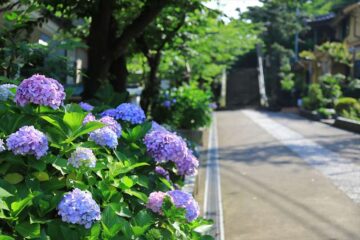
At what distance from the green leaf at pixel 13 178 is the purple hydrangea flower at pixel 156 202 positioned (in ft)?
2.29

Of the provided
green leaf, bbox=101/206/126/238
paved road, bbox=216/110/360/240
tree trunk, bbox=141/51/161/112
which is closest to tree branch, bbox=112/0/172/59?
paved road, bbox=216/110/360/240

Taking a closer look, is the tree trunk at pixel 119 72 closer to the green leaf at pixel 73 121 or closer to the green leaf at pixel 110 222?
the green leaf at pixel 73 121

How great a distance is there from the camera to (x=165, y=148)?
10.3 ft

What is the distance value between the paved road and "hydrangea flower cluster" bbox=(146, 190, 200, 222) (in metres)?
2.90

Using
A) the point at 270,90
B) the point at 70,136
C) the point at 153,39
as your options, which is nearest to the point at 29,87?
the point at 70,136

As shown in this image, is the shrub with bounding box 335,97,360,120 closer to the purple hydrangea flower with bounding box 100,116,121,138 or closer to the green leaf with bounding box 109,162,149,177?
the purple hydrangea flower with bounding box 100,116,121,138

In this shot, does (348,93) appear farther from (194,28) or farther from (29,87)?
(29,87)

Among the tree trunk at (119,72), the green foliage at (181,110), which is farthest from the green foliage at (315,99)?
the tree trunk at (119,72)

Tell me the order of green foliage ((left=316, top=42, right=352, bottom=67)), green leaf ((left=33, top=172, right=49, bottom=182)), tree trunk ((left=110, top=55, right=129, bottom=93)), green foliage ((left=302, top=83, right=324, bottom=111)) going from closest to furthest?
1. green leaf ((left=33, top=172, right=49, bottom=182))
2. tree trunk ((left=110, top=55, right=129, bottom=93))
3. green foliage ((left=302, top=83, right=324, bottom=111))
4. green foliage ((left=316, top=42, right=352, bottom=67))

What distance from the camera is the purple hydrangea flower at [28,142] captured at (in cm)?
251

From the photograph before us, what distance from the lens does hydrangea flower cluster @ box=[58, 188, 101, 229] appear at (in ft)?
7.67

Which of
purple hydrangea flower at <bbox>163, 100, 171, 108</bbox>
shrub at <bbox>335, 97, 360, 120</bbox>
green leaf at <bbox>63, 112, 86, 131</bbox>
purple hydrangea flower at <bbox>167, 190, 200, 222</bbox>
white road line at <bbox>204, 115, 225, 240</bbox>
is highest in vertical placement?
green leaf at <bbox>63, 112, 86, 131</bbox>

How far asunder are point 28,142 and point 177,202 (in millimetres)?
888

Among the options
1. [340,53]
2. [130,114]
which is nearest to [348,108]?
[340,53]
